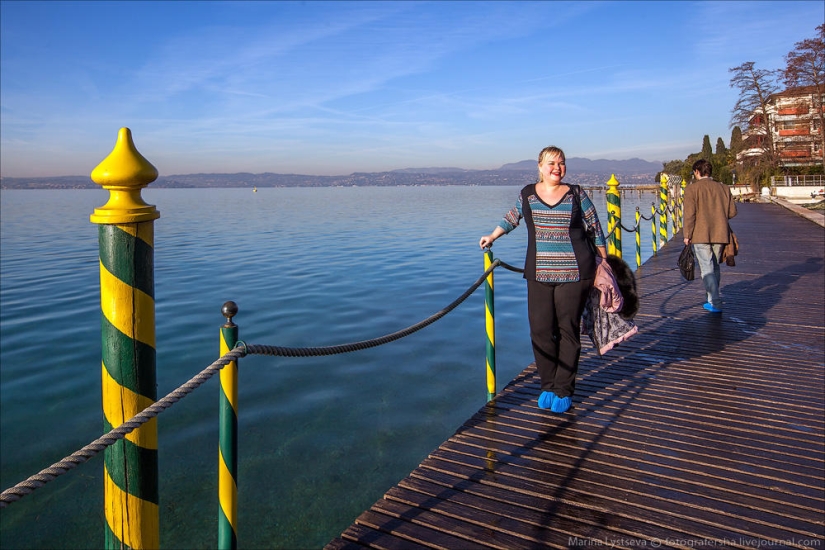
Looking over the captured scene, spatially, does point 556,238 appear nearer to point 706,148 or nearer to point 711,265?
point 711,265

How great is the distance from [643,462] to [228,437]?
2.60m

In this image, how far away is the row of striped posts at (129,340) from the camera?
2152 mm

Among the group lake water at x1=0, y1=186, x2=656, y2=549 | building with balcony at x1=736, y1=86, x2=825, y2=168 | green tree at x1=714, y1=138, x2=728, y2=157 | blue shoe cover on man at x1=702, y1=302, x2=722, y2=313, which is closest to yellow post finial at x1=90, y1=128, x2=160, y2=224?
lake water at x1=0, y1=186, x2=656, y2=549


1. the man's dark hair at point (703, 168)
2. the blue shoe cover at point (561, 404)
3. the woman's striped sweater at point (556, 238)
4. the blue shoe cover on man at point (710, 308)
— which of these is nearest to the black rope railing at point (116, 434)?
the woman's striped sweater at point (556, 238)

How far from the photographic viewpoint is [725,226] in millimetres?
7465

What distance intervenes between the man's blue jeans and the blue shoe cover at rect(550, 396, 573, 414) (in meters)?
4.03

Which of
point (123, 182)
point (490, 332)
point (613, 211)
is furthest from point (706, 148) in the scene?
point (123, 182)

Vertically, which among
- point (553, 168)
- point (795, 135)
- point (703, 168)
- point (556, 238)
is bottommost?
point (556, 238)

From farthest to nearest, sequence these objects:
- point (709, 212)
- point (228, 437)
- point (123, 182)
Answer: point (709, 212) → point (228, 437) → point (123, 182)

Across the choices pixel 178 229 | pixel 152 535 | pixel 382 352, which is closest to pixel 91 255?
pixel 178 229

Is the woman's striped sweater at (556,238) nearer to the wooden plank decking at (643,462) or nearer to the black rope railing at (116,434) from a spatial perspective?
the wooden plank decking at (643,462)

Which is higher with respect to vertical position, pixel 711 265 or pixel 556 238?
pixel 556 238

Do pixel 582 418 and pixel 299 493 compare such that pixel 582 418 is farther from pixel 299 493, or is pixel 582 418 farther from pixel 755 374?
pixel 299 493

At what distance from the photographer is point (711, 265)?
763cm
